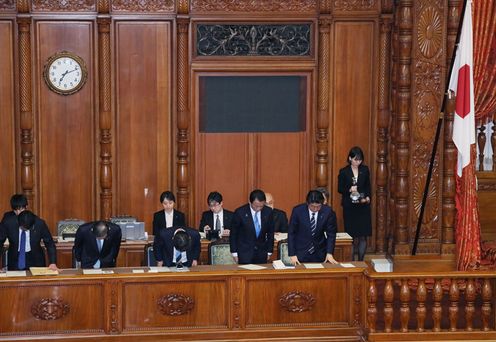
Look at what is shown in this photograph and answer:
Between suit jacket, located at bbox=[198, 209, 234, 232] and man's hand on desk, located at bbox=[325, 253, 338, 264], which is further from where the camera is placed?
suit jacket, located at bbox=[198, 209, 234, 232]

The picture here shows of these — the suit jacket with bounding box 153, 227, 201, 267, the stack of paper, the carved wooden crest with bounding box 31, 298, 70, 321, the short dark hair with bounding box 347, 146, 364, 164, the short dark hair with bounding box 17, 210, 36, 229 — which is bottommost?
the stack of paper

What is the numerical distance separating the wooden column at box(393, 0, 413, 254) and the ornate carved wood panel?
14.2ft

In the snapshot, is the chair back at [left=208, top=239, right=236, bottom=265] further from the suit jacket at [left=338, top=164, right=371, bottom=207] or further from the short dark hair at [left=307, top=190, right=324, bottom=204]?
the suit jacket at [left=338, top=164, right=371, bottom=207]

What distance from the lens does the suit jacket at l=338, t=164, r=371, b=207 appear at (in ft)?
42.4

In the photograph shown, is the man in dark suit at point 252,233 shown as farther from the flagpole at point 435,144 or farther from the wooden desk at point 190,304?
the flagpole at point 435,144

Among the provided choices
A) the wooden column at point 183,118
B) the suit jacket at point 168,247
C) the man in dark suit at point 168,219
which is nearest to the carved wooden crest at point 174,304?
the suit jacket at point 168,247

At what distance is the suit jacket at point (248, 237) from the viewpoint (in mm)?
11070

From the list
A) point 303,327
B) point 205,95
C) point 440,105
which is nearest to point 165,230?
point 303,327

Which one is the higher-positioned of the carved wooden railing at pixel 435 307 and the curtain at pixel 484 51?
the curtain at pixel 484 51

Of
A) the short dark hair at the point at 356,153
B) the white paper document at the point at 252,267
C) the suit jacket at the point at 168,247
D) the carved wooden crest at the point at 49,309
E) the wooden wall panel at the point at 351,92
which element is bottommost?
the carved wooden crest at the point at 49,309

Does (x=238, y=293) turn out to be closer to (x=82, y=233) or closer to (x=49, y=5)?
(x=82, y=233)

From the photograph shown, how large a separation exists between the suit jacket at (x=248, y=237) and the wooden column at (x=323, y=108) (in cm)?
242

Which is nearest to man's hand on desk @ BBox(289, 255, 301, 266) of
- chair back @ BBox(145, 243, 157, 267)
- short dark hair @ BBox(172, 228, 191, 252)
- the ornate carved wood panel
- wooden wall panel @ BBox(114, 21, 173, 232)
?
short dark hair @ BBox(172, 228, 191, 252)

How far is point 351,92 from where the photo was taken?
13469mm
